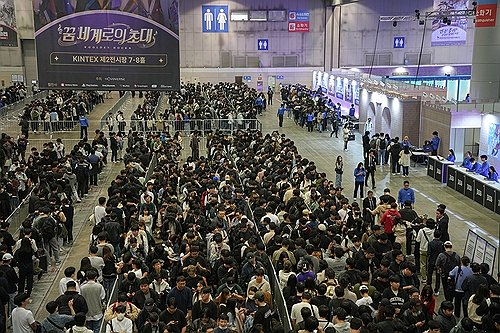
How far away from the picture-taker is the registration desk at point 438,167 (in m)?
21.3

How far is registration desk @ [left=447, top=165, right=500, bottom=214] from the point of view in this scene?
17672mm

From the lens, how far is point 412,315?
25.2 feet

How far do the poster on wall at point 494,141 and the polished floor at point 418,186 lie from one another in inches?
97.6

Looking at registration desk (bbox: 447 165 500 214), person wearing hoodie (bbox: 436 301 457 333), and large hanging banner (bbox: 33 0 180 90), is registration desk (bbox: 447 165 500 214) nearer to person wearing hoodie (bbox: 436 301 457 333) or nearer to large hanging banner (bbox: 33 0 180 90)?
large hanging banner (bbox: 33 0 180 90)

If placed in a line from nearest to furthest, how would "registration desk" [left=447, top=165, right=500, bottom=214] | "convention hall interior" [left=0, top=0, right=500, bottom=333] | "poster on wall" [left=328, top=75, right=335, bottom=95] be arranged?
"convention hall interior" [left=0, top=0, right=500, bottom=333], "registration desk" [left=447, top=165, right=500, bottom=214], "poster on wall" [left=328, top=75, right=335, bottom=95]

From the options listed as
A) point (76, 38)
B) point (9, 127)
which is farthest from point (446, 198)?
point (9, 127)

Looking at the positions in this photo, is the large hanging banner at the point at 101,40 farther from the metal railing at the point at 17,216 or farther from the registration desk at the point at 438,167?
the registration desk at the point at 438,167

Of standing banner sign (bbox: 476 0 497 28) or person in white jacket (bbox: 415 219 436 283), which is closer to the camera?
person in white jacket (bbox: 415 219 436 283)

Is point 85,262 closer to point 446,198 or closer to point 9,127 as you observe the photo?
point 446,198

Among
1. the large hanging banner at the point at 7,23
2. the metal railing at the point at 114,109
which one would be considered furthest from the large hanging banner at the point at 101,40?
the large hanging banner at the point at 7,23

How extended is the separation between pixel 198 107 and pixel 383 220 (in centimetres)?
1871

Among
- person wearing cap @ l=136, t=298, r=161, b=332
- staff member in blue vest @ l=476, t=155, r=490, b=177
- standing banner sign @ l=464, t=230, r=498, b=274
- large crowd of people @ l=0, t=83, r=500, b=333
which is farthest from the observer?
A: staff member in blue vest @ l=476, t=155, r=490, b=177

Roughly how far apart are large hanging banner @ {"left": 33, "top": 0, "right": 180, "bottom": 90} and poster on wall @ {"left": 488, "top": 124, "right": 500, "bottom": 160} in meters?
11.6

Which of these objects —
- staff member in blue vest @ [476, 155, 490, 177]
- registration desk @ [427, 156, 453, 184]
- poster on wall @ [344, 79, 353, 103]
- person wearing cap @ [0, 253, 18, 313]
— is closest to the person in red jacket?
person wearing cap @ [0, 253, 18, 313]
